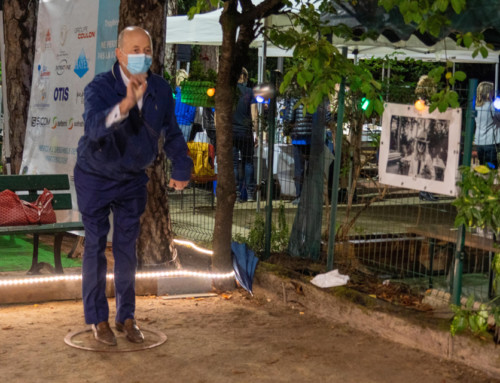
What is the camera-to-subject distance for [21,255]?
9156 millimetres

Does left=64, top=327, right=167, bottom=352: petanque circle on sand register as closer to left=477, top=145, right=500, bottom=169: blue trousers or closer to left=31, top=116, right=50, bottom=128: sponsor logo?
Result: left=31, top=116, right=50, bottom=128: sponsor logo

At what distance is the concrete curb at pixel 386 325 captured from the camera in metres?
5.44

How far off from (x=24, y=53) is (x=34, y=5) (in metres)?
0.74

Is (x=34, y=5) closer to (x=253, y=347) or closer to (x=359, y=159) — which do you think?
(x=359, y=159)

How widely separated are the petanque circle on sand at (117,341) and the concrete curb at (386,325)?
142 cm

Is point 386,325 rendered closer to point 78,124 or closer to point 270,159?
point 270,159

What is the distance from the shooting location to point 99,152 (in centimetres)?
545

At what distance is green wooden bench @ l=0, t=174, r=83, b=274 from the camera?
729 centimetres

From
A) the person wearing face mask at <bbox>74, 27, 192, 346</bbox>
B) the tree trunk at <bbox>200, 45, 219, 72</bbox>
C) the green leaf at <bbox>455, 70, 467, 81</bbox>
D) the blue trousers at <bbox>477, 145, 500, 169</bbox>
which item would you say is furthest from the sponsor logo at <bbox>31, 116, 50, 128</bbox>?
the tree trunk at <bbox>200, 45, 219, 72</bbox>

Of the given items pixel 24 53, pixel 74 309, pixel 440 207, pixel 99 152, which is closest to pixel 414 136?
pixel 440 207

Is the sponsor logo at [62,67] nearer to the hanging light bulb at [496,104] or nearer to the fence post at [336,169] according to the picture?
the fence post at [336,169]

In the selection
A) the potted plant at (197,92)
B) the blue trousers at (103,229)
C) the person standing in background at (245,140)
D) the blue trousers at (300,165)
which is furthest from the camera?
the potted plant at (197,92)

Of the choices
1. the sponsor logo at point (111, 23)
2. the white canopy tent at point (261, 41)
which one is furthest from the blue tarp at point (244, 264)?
the white canopy tent at point (261, 41)

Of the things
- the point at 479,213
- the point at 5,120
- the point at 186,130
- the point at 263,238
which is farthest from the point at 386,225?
the point at 5,120
